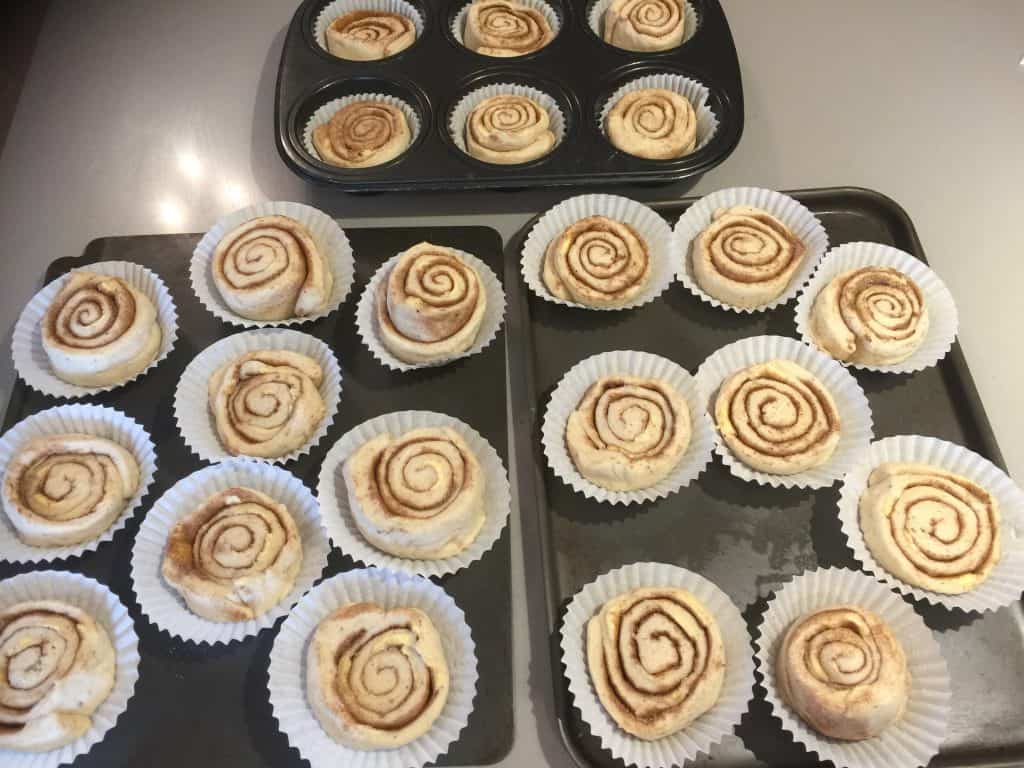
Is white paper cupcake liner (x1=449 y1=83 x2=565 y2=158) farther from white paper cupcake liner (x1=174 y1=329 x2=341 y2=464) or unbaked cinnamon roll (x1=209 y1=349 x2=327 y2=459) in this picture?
unbaked cinnamon roll (x1=209 y1=349 x2=327 y2=459)

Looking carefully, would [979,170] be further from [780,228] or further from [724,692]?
[724,692]

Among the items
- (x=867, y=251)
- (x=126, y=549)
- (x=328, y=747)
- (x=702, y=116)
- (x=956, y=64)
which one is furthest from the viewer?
(x=956, y=64)

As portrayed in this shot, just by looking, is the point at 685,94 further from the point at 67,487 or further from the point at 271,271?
the point at 67,487

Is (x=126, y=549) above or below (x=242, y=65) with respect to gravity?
below

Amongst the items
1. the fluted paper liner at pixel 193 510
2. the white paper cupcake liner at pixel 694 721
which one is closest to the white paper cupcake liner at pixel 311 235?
the fluted paper liner at pixel 193 510

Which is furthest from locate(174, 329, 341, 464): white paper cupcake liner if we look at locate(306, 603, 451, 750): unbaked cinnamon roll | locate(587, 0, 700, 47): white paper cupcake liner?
locate(587, 0, 700, 47): white paper cupcake liner

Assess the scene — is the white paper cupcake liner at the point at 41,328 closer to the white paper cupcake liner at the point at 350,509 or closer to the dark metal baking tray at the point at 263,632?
the dark metal baking tray at the point at 263,632

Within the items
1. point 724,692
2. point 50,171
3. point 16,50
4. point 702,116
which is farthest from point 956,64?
point 16,50
